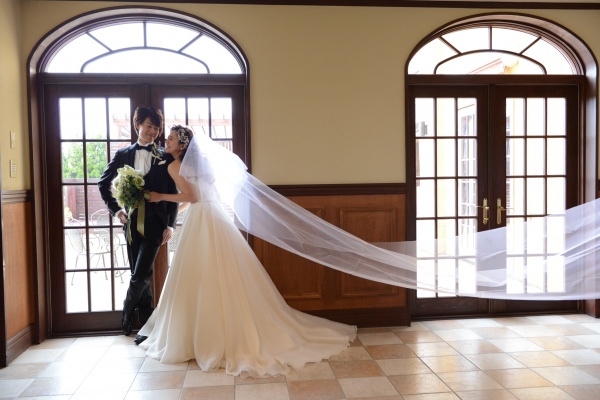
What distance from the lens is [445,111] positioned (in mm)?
4512

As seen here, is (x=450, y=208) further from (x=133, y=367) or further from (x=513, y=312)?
(x=133, y=367)

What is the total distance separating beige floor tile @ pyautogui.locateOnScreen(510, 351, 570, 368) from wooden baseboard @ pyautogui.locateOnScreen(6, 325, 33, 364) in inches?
140

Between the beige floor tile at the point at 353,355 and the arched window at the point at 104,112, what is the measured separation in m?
1.64

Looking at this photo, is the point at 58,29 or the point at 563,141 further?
the point at 563,141

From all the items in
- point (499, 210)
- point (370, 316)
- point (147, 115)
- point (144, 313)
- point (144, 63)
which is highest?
point (144, 63)

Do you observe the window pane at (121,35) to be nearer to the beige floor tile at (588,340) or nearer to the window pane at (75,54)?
the window pane at (75,54)

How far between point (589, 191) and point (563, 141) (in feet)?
1.67

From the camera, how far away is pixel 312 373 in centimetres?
327

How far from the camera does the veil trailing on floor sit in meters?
3.22

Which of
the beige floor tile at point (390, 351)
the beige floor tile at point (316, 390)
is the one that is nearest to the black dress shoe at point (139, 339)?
the beige floor tile at point (316, 390)

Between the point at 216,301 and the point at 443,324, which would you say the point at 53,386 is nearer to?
the point at 216,301

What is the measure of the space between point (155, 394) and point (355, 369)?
1.28 metres

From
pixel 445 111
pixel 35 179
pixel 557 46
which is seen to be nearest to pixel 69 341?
pixel 35 179

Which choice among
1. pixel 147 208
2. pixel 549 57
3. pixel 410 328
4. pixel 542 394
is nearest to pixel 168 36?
pixel 147 208
